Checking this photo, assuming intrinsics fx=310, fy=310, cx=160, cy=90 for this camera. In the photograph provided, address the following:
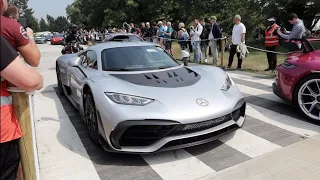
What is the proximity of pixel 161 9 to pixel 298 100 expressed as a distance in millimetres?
34954

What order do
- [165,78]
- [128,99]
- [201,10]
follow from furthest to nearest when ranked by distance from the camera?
[201,10] < [165,78] < [128,99]

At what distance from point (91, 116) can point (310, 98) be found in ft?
10.1

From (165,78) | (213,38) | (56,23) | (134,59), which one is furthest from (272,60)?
(56,23)

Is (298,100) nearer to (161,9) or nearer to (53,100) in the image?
(53,100)

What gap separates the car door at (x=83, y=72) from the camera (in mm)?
4359

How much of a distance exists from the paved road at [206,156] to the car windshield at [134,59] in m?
1.05

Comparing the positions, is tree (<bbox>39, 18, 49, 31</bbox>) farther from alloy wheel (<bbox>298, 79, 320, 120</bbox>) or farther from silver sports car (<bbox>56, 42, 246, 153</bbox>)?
alloy wheel (<bbox>298, 79, 320, 120</bbox>)

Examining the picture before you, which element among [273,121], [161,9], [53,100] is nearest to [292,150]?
[273,121]

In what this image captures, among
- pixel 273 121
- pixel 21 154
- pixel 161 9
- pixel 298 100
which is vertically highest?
pixel 161 9

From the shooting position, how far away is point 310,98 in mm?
4449

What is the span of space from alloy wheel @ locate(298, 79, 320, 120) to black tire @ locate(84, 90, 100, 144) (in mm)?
2890

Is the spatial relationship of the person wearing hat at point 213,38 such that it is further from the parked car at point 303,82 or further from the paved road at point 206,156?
the paved road at point 206,156

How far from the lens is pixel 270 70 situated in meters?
8.91

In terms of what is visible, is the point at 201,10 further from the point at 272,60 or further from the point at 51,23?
the point at 51,23
